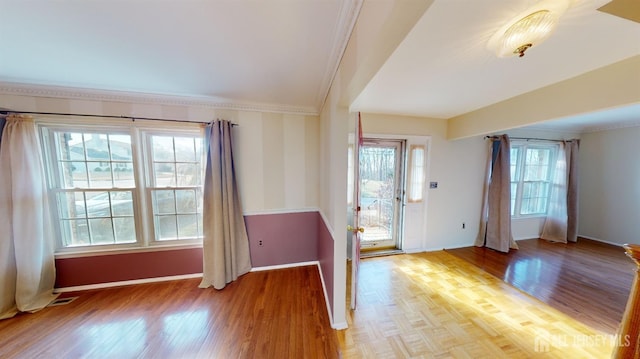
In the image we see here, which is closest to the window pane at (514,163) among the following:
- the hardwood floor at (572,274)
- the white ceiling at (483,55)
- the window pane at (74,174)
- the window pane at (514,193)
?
the window pane at (514,193)

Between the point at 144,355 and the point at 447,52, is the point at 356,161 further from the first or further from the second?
the point at 144,355

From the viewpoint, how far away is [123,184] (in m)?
2.28

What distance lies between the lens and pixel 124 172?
2.27 m

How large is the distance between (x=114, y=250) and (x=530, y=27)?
427 centimetres

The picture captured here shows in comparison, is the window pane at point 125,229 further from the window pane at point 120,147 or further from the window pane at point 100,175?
the window pane at point 120,147

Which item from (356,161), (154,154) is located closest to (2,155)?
(154,154)

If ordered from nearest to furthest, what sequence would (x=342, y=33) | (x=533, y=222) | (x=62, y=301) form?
(x=342, y=33) < (x=62, y=301) < (x=533, y=222)

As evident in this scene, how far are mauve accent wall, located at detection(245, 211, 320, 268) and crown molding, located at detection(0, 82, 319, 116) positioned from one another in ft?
4.85

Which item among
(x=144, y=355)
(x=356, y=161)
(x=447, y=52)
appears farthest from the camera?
(x=356, y=161)

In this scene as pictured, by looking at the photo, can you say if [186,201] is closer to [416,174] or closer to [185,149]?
[185,149]

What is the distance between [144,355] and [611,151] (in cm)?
754

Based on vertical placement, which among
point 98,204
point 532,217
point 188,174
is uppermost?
point 188,174

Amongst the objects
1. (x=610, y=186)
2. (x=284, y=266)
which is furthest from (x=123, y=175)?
(x=610, y=186)

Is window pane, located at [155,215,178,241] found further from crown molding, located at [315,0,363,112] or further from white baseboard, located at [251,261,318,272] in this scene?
crown molding, located at [315,0,363,112]
